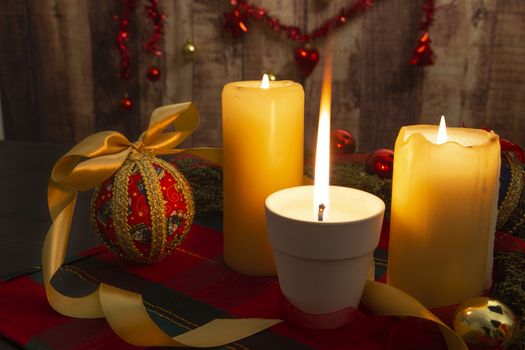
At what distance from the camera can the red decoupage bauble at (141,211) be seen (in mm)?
612

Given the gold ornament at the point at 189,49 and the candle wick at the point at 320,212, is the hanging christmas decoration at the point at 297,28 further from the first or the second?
the candle wick at the point at 320,212

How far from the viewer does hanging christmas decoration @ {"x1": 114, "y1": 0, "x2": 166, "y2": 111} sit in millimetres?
2107

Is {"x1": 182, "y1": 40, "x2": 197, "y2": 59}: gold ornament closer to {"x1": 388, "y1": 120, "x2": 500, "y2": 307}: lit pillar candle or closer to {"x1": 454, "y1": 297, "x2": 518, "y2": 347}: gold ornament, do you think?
{"x1": 388, "y1": 120, "x2": 500, "y2": 307}: lit pillar candle

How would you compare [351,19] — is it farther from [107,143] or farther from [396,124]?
[107,143]

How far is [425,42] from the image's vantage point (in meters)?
1.91

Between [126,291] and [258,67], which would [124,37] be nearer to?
[258,67]

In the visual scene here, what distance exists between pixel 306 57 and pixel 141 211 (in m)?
1.51

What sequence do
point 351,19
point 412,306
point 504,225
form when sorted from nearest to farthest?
point 412,306
point 504,225
point 351,19

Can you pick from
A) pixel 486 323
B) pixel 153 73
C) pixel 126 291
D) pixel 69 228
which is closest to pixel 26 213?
pixel 69 228

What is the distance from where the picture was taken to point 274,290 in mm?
596

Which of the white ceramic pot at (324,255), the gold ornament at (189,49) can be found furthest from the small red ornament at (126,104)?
the white ceramic pot at (324,255)

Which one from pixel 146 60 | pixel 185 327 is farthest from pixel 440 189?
pixel 146 60

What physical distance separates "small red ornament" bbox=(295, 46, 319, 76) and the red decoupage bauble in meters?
1.45

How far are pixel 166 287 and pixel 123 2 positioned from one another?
1.79 m
